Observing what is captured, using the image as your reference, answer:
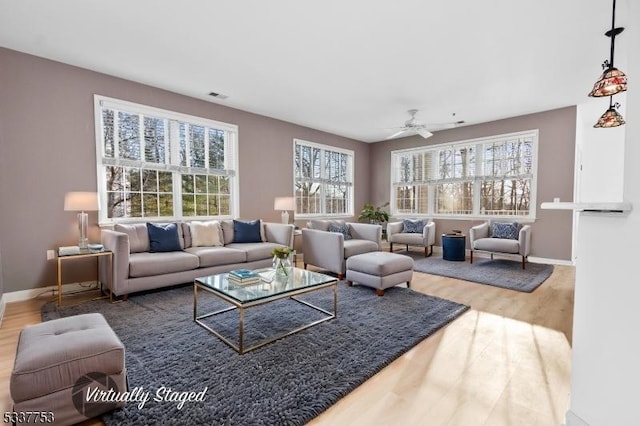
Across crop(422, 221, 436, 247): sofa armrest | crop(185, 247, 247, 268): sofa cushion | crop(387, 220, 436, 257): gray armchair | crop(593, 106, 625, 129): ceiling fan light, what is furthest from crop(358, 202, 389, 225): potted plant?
crop(593, 106, 625, 129): ceiling fan light

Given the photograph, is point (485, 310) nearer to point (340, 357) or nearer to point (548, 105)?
point (340, 357)

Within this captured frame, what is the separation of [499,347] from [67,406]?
2.74 meters

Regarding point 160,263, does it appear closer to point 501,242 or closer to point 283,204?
point 283,204

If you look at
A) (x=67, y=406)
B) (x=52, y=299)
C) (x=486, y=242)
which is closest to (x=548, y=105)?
(x=486, y=242)

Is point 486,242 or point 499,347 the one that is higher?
point 486,242

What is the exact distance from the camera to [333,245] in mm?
4258

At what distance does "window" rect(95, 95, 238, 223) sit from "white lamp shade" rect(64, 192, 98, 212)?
19.8 inches

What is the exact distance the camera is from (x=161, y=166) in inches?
172

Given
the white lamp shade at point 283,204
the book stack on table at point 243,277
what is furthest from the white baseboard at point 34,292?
the white lamp shade at point 283,204

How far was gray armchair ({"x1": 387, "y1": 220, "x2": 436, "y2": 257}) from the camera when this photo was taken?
6059mm

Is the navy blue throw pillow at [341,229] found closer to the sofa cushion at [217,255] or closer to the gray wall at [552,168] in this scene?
the sofa cushion at [217,255]

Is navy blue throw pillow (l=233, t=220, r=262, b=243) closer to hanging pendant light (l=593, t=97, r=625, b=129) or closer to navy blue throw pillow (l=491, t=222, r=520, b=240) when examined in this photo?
navy blue throw pillow (l=491, t=222, r=520, b=240)

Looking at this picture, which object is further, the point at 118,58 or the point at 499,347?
the point at 118,58

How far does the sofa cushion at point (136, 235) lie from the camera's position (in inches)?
145
